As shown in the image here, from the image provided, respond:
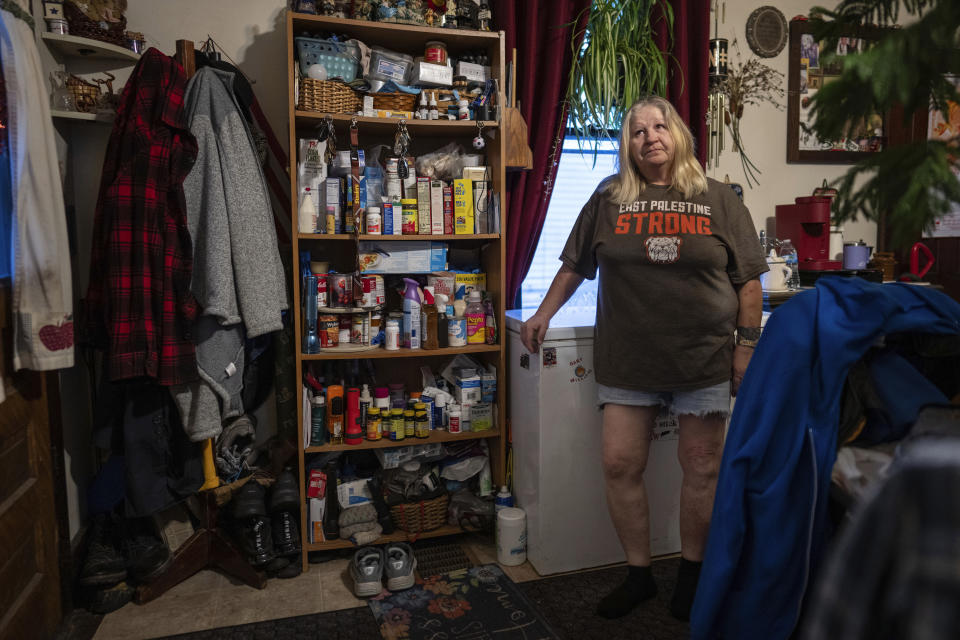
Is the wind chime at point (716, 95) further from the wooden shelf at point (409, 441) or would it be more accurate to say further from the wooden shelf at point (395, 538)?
the wooden shelf at point (395, 538)

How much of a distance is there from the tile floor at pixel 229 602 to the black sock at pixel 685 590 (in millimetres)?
511

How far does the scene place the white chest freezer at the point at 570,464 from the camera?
2320 mm

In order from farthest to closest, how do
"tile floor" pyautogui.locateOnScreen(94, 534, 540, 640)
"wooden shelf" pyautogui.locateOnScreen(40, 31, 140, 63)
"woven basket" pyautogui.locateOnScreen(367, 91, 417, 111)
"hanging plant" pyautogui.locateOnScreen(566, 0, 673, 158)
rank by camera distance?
"hanging plant" pyautogui.locateOnScreen(566, 0, 673, 158)
"woven basket" pyautogui.locateOnScreen(367, 91, 417, 111)
"wooden shelf" pyautogui.locateOnScreen(40, 31, 140, 63)
"tile floor" pyautogui.locateOnScreen(94, 534, 540, 640)

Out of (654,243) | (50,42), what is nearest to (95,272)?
(50,42)

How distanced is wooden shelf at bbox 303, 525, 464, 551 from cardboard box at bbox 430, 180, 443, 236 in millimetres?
1154

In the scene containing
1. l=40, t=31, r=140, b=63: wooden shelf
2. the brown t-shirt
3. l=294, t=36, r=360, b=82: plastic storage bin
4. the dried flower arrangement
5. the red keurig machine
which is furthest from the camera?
the dried flower arrangement

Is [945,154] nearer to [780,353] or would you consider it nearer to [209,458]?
[780,353]

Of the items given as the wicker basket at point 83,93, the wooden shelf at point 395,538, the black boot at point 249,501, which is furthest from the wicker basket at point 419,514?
the wicker basket at point 83,93

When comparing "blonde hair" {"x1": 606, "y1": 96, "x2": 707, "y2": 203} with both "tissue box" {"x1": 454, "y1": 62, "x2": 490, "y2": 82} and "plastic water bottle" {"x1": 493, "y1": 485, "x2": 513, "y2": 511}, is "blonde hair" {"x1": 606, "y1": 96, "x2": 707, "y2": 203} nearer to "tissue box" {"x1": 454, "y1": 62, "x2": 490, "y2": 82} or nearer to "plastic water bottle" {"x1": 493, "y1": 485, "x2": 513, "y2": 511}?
"tissue box" {"x1": 454, "y1": 62, "x2": 490, "y2": 82}

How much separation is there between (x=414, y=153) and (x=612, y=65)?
885mm

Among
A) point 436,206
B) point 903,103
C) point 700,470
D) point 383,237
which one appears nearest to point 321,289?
point 383,237

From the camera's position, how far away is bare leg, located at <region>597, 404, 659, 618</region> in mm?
2066

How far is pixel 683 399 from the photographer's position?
2.02m

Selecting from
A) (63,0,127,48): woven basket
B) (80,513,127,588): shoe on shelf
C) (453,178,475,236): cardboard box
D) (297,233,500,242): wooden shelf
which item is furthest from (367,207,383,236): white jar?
(80,513,127,588): shoe on shelf
